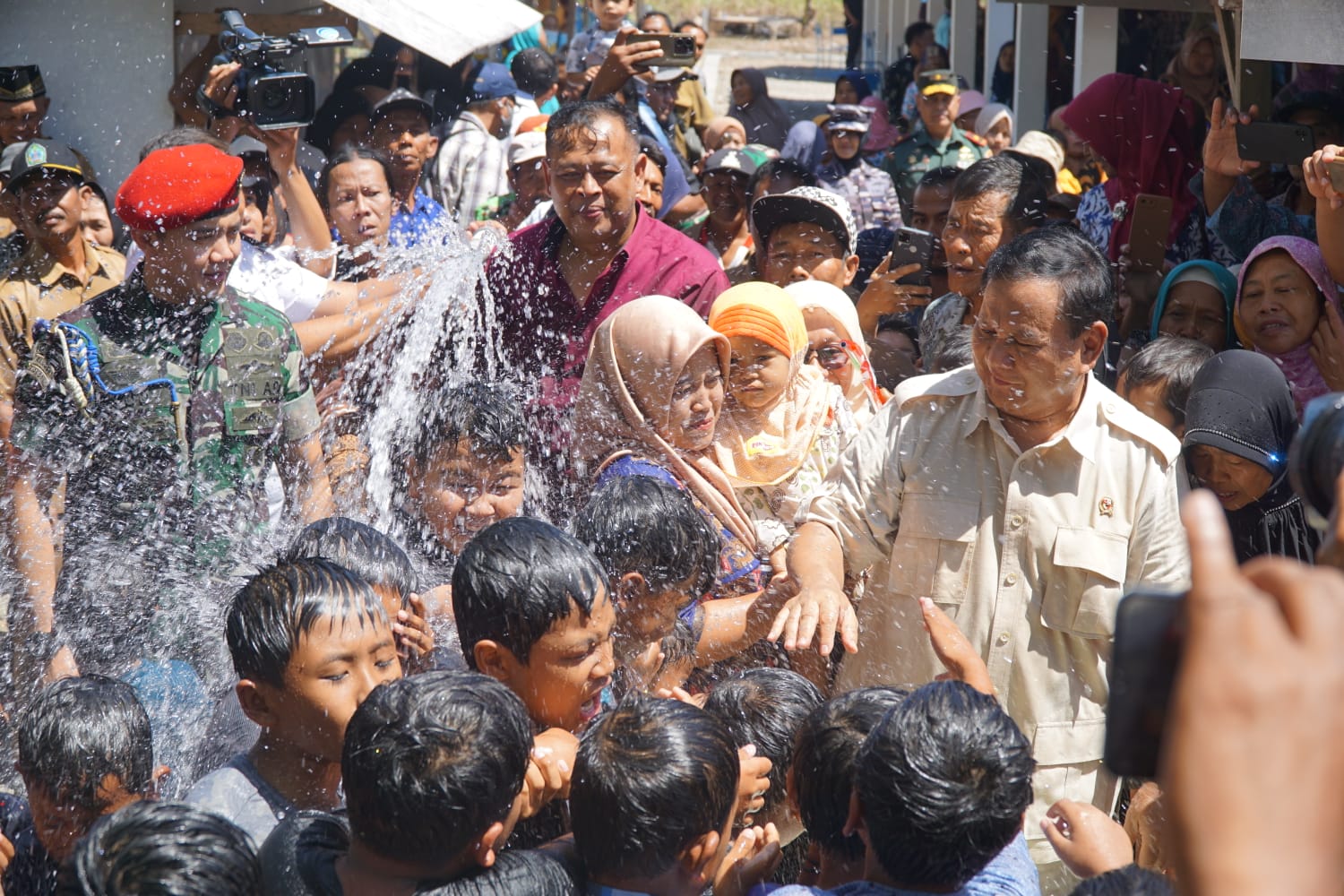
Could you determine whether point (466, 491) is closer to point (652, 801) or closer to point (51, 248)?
point (652, 801)

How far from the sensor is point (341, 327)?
475 cm

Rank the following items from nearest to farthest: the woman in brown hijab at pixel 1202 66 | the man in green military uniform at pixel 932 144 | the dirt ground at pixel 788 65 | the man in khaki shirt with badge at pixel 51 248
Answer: the man in khaki shirt with badge at pixel 51 248 < the woman in brown hijab at pixel 1202 66 < the man in green military uniform at pixel 932 144 < the dirt ground at pixel 788 65

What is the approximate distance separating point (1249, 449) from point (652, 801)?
215cm

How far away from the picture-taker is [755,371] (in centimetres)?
407

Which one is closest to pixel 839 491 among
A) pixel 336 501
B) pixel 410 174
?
pixel 336 501

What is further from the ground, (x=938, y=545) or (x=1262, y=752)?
(x=1262, y=752)

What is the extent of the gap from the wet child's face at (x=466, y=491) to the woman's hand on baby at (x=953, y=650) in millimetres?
1338

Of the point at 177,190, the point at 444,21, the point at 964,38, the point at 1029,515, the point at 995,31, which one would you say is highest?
the point at 444,21

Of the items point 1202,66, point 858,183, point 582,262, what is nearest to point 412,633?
point 582,262

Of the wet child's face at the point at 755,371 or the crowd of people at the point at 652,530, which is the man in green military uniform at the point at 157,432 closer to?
the crowd of people at the point at 652,530

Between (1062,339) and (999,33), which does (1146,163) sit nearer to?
(1062,339)

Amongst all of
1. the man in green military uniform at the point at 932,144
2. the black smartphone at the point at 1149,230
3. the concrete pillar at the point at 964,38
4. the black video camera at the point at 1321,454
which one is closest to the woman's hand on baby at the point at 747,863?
the black video camera at the point at 1321,454

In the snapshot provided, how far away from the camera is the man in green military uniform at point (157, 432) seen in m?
3.67

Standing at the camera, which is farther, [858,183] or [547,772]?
[858,183]
